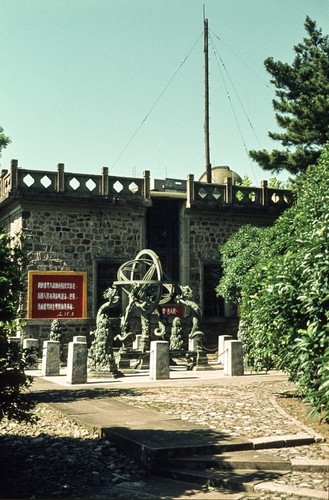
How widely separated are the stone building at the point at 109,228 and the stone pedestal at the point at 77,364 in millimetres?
5807

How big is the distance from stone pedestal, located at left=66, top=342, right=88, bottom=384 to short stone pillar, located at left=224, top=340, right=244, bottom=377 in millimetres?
3763

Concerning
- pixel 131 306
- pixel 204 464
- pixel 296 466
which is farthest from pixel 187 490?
pixel 131 306

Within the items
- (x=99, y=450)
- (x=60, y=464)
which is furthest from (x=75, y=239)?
(x=60, y=464)

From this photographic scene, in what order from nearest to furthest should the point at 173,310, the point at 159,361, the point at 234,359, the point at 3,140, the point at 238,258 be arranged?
the point at 159,361
the point at 234,359
the point at 238,258
the point at 173,310
the point at 3,140

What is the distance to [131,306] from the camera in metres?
18.1

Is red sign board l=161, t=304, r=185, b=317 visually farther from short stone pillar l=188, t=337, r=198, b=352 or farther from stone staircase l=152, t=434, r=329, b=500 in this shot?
stone staircase l=152, t=434, r=329, b=500

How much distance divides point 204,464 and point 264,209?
19.2m

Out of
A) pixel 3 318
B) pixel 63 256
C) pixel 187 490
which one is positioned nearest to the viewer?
pixel 187 490

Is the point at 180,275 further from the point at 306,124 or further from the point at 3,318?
the point at 3,318

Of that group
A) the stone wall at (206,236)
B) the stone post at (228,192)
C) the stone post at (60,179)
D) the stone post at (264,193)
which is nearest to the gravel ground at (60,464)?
the stone post at (60,179)

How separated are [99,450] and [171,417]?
5.88 ft

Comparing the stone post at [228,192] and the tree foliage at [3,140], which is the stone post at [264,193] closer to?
the stone post at [228,192]

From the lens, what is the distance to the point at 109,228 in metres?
23.1

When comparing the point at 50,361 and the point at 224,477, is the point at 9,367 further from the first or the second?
the point at 50,361
